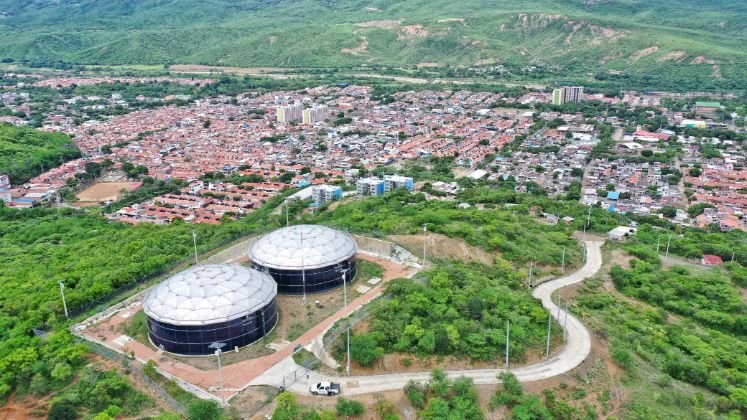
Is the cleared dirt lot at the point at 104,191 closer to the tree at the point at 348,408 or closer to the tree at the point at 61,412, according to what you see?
the tree at the point at 61,412

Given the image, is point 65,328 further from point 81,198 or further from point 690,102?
point 690,102

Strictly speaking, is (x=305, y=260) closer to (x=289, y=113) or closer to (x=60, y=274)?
(x=60, y=274)

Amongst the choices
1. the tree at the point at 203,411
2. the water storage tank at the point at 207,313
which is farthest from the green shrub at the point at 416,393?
the water storage tank at the point at 207,313

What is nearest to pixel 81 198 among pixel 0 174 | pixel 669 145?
pixel 0 174

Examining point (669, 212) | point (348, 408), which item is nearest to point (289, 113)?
point (669, 212)

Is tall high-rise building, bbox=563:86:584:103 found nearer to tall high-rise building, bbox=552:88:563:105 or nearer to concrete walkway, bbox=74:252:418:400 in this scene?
tall high-rise building, bbox=552:88:563:105
